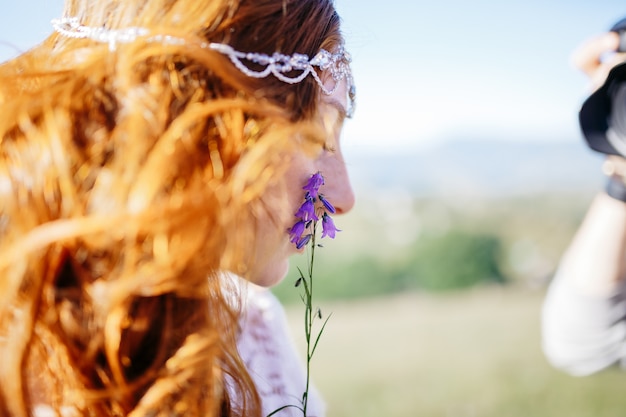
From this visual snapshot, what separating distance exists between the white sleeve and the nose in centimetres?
92

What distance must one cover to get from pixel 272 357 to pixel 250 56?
885 millimetres

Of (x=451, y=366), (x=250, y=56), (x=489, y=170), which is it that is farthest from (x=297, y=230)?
(x=489, y=170)

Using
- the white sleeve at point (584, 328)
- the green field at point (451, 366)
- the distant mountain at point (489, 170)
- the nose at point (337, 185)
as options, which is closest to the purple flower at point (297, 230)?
the nose at point (337, 185)

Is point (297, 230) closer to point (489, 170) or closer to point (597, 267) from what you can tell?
point (597, 267)

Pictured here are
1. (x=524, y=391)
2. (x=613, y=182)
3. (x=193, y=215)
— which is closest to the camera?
(x=193, y=215)

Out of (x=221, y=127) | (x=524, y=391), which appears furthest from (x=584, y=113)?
(x=524, y=391)

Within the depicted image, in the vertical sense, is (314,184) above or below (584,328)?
above

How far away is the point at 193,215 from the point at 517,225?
12032 mm

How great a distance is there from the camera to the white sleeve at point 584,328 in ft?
5.90

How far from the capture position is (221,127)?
1.03 metres

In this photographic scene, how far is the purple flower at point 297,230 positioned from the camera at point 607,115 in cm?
92

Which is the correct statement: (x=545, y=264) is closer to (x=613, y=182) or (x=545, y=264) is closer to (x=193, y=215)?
(x=613, y=182)

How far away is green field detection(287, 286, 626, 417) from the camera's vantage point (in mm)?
5227

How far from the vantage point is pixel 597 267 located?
1.74m
